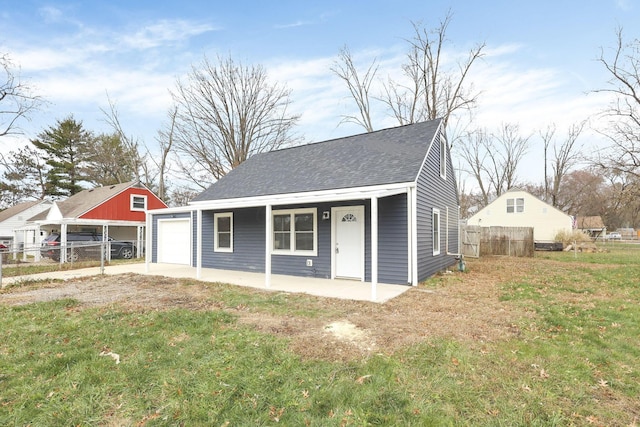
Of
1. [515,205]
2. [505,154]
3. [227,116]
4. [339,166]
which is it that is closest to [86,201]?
[227,116]

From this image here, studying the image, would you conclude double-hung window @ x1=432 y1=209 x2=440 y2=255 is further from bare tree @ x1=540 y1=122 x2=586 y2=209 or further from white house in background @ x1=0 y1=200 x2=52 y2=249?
white house in background @ x1=0 y1=200 x2=52 y2=249

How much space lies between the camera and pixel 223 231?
38.1 feet

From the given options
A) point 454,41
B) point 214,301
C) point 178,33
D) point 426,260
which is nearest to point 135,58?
point 178,33

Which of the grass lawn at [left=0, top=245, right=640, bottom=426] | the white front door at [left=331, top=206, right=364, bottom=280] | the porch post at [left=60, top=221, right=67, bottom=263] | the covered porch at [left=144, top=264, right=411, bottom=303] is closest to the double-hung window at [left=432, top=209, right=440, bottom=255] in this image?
the white front door at [left=331, top=206, right=364, bottom=280]

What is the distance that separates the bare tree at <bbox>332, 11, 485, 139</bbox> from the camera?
19719 millimetres

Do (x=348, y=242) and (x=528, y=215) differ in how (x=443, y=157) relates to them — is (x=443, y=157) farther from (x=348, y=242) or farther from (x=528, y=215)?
(x=528, y=215)

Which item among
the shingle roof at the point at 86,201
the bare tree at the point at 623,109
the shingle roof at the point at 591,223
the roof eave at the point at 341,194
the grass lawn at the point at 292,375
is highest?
the bare tree at the point at 623,109

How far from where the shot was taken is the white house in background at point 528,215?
24906 millimetres

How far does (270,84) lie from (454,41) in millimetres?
12455

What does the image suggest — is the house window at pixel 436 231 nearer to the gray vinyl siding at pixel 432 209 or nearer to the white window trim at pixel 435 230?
the white window trim at pixel 435 230

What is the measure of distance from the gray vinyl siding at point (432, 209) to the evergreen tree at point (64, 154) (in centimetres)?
3374

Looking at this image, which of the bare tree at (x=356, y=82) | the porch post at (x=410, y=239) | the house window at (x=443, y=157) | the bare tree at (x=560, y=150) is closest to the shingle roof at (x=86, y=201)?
the bare tree at (x=356, y=82)

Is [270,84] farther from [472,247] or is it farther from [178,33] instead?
[472,247]

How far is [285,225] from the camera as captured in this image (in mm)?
10039
